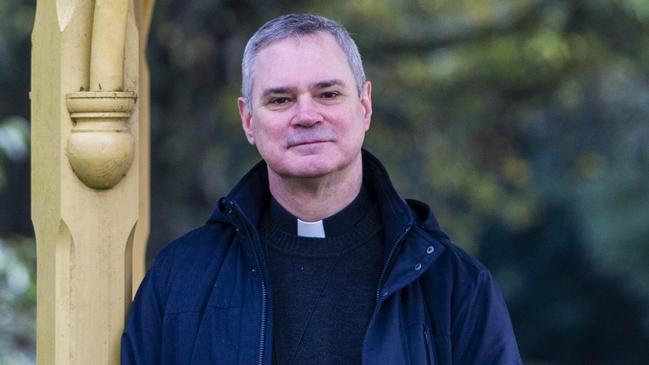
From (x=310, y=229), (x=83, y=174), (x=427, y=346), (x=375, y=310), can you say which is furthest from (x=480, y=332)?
(x=83, y=174)

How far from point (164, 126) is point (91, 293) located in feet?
19.0

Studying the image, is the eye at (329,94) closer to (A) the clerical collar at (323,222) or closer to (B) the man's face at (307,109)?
(B) the man's face at (307,109)

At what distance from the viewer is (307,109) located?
3.25 m

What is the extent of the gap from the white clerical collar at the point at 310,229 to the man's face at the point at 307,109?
0.52ft

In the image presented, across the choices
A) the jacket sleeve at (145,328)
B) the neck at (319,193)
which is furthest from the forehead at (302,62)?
the jacket sleeve at (145,328)

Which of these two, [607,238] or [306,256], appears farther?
[607,238]

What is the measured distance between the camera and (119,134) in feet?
10.8

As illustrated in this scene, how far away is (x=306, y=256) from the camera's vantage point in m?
3.44

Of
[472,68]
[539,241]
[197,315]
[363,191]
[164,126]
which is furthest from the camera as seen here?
[539,241]

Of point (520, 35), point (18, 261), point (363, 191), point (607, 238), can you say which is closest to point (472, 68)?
point (520, 35)

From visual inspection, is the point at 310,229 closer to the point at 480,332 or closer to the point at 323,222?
the point at 323,222

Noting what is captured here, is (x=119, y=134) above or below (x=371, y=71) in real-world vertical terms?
below

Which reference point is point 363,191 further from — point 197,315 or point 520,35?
point 520,35

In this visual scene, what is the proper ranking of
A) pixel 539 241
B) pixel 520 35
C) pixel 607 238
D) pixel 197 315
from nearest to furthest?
pixel 197 315
pixel 520 35
pixel 607 238
pixel 539 241
